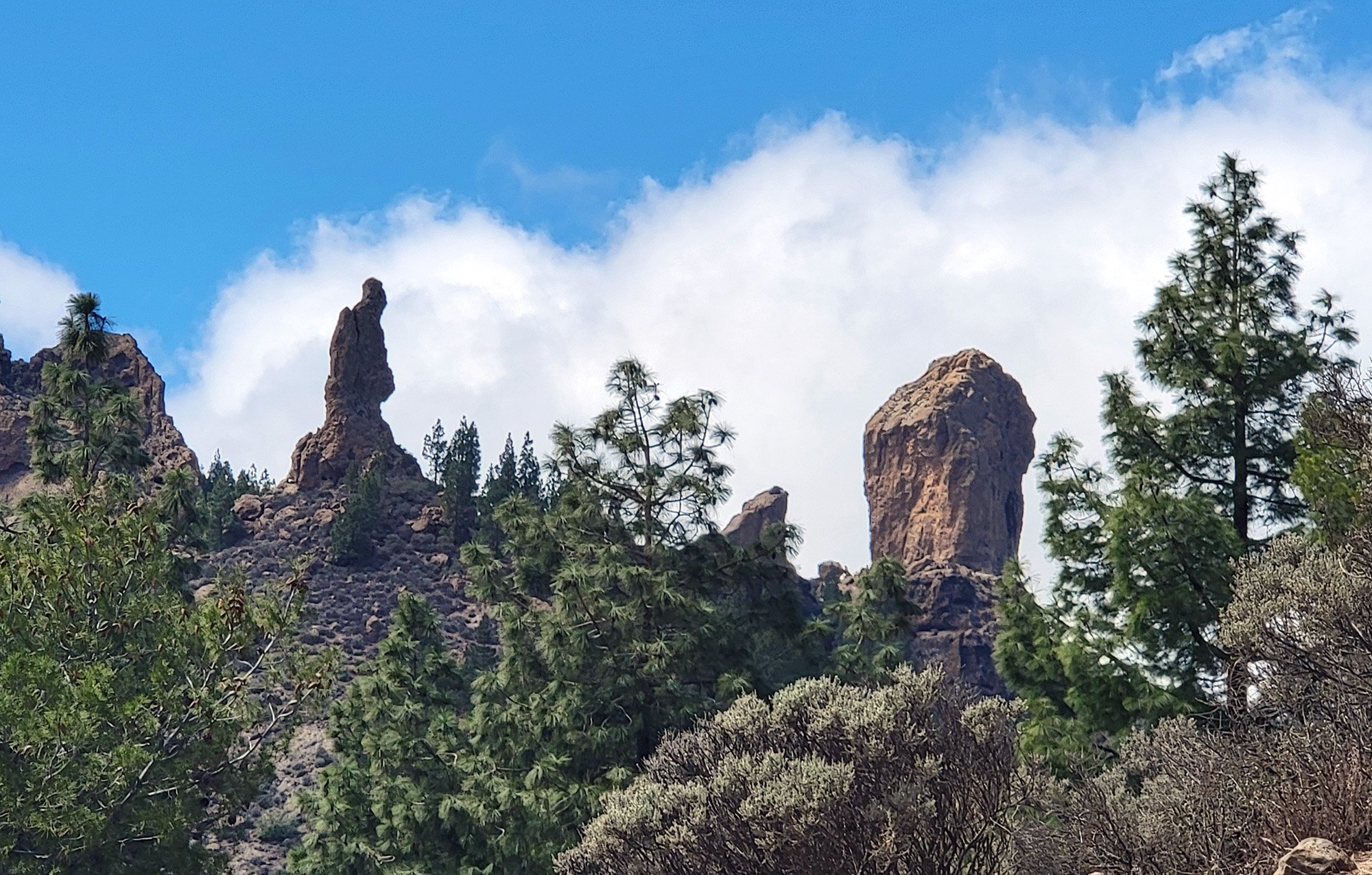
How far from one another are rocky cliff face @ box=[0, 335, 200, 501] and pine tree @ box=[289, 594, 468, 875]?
55.0 m

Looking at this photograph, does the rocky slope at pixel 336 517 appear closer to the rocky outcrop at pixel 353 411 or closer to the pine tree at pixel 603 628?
the rocky outcrop at pixel 353 411

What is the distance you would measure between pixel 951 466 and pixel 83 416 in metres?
77.3

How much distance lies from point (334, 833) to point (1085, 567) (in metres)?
16.0

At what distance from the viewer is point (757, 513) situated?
109812 millimetres

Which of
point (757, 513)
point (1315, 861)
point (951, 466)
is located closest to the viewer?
point (1315, 861)

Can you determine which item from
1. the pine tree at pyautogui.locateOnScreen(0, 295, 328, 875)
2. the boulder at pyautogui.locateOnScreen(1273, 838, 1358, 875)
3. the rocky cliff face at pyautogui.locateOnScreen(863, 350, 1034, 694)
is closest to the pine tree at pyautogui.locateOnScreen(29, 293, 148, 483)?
the pine tree at pyautogui.locateOnScreen(0, 295, 328, 875)

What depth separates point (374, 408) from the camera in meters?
85.4

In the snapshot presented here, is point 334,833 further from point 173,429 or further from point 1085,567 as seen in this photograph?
point 173,429

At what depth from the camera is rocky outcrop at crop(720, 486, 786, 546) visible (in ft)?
354

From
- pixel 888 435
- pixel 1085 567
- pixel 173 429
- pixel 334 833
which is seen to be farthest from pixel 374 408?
pixel 1085 567

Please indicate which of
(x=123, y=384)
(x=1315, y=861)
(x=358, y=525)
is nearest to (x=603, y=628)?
(x=1315, y=861)

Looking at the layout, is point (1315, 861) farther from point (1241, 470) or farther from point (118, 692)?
point (118, 692)

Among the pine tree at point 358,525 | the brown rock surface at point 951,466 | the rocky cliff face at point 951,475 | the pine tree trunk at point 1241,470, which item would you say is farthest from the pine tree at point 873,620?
the brown rock surface at point 951,466

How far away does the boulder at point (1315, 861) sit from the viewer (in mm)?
8781
